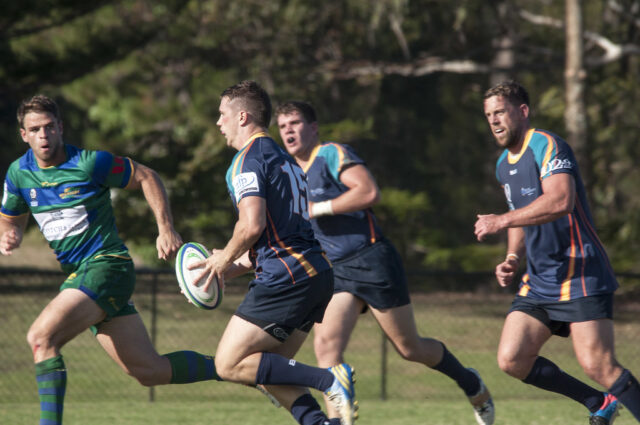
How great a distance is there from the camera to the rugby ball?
5.14m

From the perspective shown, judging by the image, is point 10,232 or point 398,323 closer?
point 10,232

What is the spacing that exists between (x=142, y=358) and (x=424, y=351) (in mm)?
1982

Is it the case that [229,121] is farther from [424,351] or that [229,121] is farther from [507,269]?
[424,351]

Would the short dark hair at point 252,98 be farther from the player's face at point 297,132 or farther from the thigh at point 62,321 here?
the thigh at point 62,321

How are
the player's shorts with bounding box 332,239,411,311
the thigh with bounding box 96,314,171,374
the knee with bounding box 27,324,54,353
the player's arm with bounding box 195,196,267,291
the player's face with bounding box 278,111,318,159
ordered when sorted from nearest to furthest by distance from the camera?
the player's arm with bounding box 195,196,267,291
the knee with bounding box 27,324,54,353
the thigh with bounding box 96,314,171,374
the player's shorts with bounding box 332,239,411,311
the player's face with bounding box 278,111,318,159

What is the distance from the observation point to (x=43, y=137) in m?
5.71

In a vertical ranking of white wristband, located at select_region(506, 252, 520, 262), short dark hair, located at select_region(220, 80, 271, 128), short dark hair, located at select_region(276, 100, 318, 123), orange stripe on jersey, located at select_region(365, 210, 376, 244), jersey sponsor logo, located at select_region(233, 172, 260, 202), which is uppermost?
short dark hair, located at select_region(220, 80, 271, 128)

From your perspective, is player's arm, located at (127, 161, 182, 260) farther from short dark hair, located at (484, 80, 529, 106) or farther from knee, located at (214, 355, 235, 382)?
short dark hair, located at (484, 80, 529, 106)

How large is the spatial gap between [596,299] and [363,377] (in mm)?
6102

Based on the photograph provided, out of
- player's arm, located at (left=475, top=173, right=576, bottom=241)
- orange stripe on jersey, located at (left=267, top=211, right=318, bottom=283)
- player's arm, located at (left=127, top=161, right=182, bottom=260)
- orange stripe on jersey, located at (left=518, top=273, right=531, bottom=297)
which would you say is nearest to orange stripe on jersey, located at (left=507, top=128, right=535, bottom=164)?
player's arm, located at (left=475, top=173, right=576, bottom=241)

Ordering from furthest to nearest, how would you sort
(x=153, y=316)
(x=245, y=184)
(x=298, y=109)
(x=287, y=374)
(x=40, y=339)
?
(x=153, y=316) → (x=298, y=109) → (x=40, y=339) → (x=287, y=374) → (x=245, y=184)

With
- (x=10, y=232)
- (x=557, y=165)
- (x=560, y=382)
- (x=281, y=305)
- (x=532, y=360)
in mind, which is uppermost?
(x=557, y=165)

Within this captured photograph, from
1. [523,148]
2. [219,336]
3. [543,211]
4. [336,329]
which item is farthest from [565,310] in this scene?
[219,336]

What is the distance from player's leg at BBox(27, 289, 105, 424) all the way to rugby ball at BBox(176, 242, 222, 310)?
720mm
